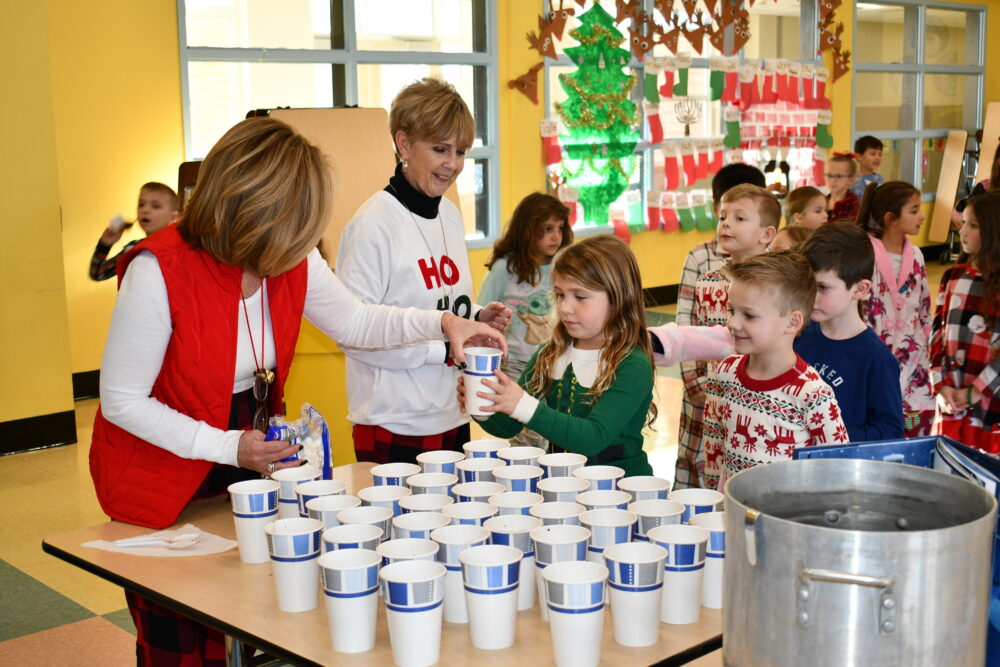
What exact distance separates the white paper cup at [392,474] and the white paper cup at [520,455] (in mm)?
175

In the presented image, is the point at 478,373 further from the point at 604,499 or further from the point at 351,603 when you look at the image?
the point at 351,603

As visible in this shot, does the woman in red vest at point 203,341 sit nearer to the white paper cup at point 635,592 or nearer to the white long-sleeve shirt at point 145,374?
the white long-sleeve shirt at point 145,374

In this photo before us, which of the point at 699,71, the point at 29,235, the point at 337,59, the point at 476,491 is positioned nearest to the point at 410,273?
the point at 476,491

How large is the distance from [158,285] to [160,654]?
2.38 feet

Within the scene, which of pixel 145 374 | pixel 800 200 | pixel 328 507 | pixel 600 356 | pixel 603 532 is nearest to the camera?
pixel 603 532

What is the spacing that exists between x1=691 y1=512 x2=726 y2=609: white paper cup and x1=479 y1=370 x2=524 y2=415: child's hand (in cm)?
57

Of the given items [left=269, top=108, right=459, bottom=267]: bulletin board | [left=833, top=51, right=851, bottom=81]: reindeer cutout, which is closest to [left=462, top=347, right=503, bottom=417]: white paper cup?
[left=269, top=108, right=459, bottom=267]: bulletin board

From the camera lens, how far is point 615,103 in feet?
30.9

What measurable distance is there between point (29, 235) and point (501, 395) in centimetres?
420

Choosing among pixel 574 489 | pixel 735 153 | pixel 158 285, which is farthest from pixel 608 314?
pixel 735 153

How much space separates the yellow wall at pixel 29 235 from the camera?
5395 millimetres

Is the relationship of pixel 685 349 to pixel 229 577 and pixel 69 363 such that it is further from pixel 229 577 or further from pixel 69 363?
pixel 69 363

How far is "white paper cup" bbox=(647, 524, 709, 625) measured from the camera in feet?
5.27

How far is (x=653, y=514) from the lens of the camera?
175 centimetres
